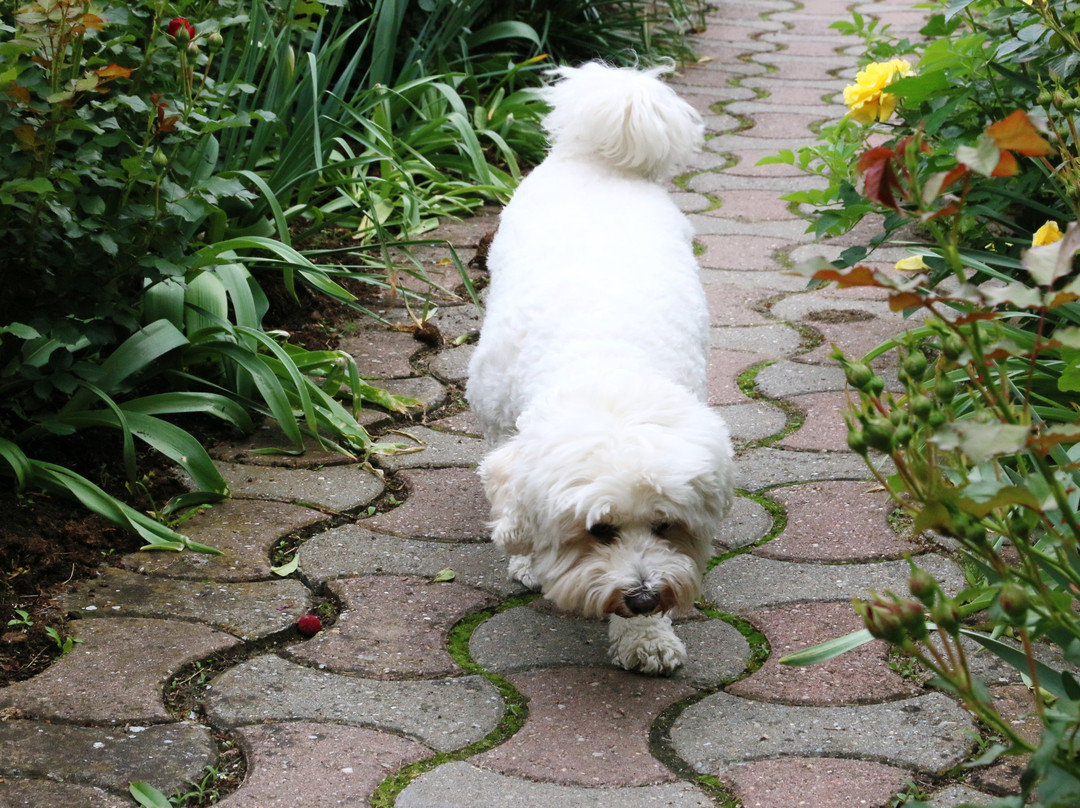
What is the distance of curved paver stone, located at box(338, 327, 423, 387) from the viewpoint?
11.8 ft

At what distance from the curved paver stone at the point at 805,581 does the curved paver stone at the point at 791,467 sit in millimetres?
389

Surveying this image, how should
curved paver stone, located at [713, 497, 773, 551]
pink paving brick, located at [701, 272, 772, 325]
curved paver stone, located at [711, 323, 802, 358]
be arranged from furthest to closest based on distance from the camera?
pink paving brick, located at [701, 272, 772, 325] < curved paver stone, located at [711, 323, 802, 358] < curved paver stone, located at [713, 497, 773, 551]

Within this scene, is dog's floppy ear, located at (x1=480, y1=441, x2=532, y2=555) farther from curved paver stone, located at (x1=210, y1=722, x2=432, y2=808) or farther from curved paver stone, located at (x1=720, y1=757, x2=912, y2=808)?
curved paver stone, located at (x1=720, y1=757, x2=912, y2=808)

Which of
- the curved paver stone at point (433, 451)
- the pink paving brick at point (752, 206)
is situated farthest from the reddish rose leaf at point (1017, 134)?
the pink paving brick at point (752, 206)

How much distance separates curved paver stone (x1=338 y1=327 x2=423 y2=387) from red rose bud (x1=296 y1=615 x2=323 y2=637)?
1.24m

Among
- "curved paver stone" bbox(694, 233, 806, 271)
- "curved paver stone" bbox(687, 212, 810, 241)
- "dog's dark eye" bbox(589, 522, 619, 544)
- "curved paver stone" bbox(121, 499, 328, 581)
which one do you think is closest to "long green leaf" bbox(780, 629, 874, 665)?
"dog's dark eye" bbox(589, 522, 619, 544)

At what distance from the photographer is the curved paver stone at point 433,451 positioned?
3.13m

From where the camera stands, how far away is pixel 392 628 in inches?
96.3

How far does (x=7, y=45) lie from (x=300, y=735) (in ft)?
4.45

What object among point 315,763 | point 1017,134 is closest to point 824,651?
point 315,763

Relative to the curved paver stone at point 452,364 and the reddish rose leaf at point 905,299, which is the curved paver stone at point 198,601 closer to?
the curved paver stone at point 452,364

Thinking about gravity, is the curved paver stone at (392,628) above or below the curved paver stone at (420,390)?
above

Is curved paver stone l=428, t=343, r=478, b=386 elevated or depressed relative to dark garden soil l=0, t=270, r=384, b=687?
depressed

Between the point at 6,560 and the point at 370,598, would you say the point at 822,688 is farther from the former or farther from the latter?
the point at 6,560
